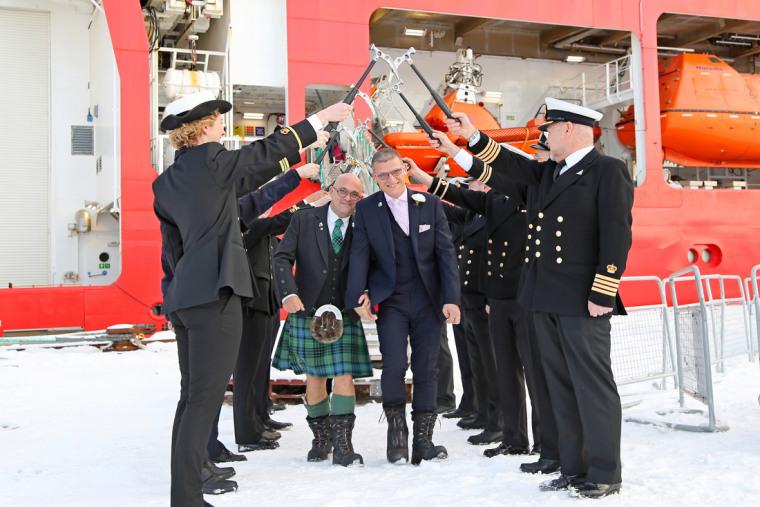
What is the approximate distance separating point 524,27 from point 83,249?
8369 millimetres

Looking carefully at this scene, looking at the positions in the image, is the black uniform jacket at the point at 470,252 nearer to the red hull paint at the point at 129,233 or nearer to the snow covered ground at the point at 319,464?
the snow covered ground at the point at 319,464

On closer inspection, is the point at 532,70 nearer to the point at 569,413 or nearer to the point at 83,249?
the point at 83,249

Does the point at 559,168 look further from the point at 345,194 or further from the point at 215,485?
the point at 215,485

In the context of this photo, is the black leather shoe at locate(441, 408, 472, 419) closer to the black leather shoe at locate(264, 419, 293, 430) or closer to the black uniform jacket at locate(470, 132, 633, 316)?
the black leather shoe at locate(264, 419, 293, 430)

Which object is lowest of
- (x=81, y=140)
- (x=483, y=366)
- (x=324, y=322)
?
(x=483, y=366)

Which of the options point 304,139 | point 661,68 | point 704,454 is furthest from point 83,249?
point 661,68

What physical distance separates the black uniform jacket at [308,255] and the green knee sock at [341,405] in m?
0.42

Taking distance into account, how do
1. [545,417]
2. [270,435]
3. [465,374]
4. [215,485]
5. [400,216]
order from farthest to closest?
[465,374] < [270,435] < [400,216] < [545,417] < [215,485]

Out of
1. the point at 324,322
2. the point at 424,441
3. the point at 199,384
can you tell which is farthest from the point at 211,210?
the point at 424,441

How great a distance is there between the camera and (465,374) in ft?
16.6

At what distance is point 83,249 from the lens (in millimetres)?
9523

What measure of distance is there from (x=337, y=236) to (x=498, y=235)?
883mm

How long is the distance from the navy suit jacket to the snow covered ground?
33.0 inches

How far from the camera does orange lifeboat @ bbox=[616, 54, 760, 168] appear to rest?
11.3 metres
